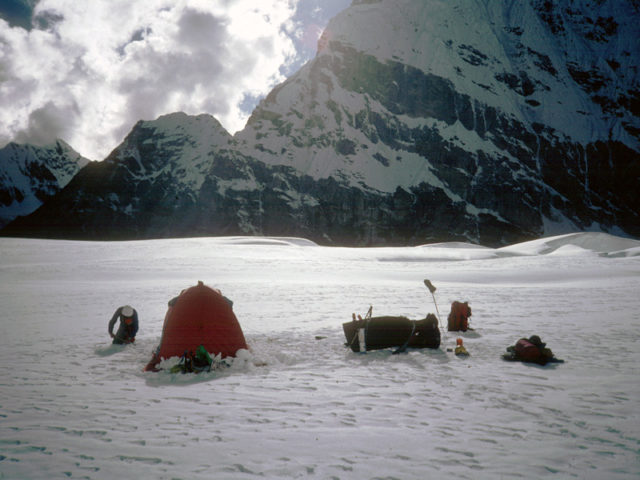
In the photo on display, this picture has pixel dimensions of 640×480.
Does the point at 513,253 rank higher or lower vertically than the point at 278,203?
lower

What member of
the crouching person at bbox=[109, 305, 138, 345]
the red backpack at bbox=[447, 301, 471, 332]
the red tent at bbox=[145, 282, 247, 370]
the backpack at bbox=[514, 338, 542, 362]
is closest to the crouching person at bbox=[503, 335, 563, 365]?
the backpack at bbox=[514, 338, 542, 362]

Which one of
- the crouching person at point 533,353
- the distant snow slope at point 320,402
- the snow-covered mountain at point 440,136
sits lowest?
the distant snow slope at point 320,402

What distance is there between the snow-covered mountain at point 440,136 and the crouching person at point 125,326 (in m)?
136

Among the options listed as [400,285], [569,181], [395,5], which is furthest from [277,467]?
[395,5]

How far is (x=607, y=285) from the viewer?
2100 cm

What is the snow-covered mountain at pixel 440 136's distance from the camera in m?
147

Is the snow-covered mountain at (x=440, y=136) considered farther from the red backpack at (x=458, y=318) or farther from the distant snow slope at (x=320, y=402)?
the red backpack at (x=458, y=318)

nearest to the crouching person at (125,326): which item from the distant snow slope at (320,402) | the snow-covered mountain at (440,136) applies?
the distant snow slope at (320,402)

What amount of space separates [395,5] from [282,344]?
184898 mm

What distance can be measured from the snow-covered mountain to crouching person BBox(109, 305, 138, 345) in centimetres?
13563

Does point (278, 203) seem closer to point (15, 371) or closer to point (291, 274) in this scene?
point (291, 274)

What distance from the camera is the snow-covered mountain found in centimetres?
14700

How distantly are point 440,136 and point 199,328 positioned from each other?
157 m

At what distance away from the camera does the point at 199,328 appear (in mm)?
7938
